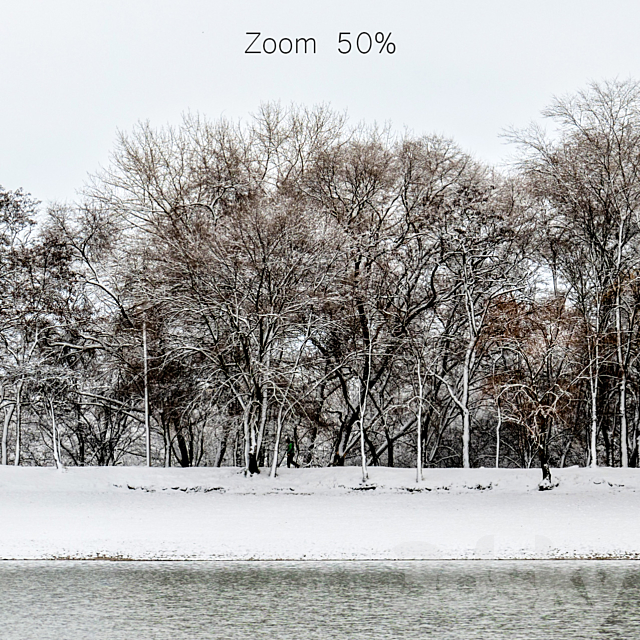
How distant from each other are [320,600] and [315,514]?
49.7ft

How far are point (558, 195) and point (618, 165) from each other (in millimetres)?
2538

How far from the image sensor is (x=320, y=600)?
11.1 metres

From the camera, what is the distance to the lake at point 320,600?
29.9 feet

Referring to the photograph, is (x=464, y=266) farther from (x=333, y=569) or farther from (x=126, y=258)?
(x=333, y=569)

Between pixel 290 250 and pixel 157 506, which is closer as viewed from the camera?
pixel 157 506

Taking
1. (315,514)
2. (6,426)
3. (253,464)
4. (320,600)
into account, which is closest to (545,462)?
(315,514)

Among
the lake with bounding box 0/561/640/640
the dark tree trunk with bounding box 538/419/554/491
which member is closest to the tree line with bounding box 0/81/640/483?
the dark tree trunk with bounding box 538/419/554/491

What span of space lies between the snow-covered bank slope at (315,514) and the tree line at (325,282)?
5.39ft

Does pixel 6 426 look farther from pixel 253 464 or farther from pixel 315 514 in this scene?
pixel 315 514

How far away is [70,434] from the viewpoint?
44.1 meters

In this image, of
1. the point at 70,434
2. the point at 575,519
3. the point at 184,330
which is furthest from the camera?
the point at 70,434

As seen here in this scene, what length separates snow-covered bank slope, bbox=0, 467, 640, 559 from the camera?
17.3m

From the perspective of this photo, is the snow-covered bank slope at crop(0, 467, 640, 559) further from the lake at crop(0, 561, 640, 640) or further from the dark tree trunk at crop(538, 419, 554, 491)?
the lake at crop(0, 561, 640, 640)

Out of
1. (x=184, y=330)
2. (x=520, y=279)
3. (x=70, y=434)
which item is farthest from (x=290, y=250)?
(x=70, y=434)
